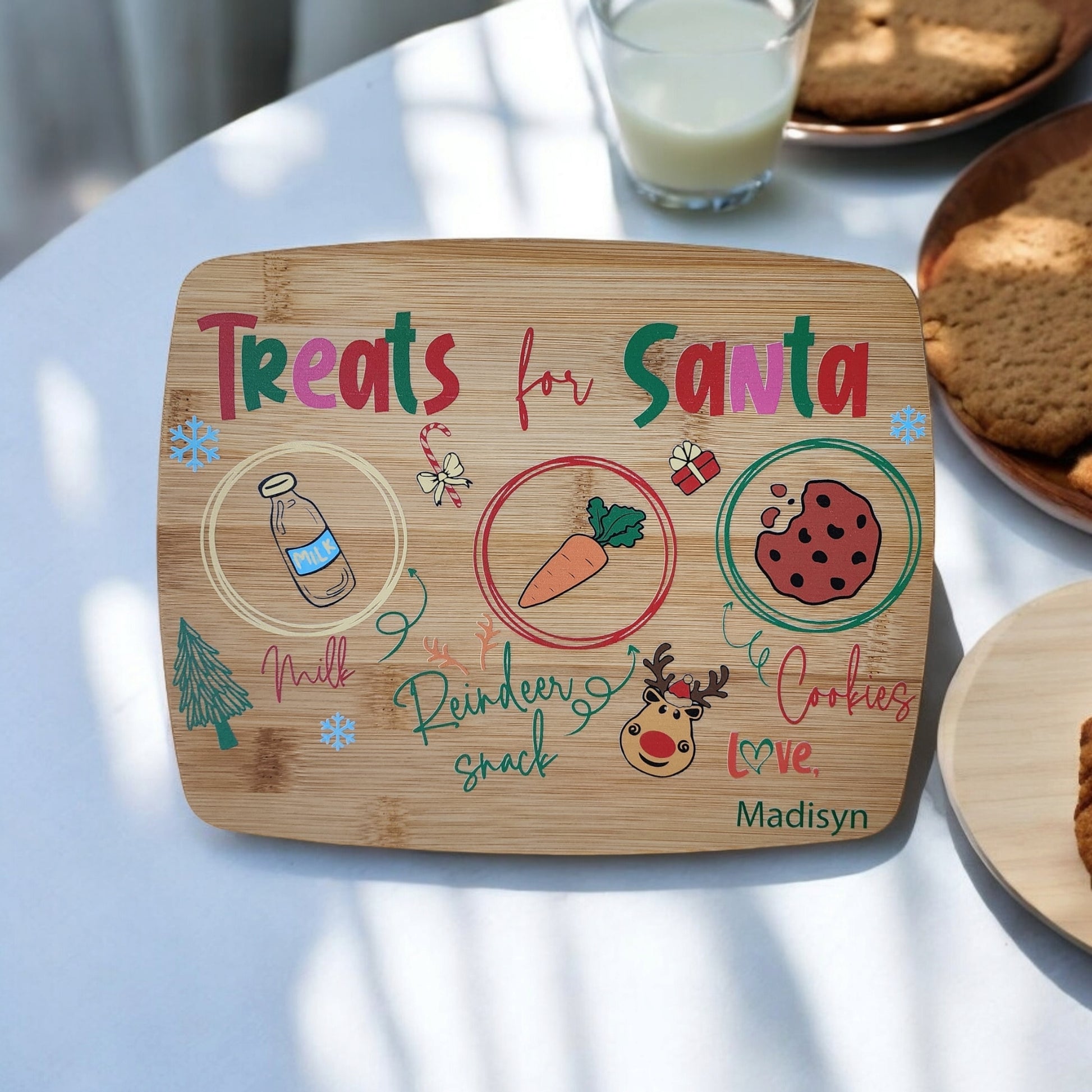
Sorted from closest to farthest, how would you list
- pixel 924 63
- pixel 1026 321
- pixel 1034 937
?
1. pixel 1034 937
2. pixel 1026 321
3. pixel 924 63

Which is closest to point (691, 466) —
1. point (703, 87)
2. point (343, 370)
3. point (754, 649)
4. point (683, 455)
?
point (683, 455)

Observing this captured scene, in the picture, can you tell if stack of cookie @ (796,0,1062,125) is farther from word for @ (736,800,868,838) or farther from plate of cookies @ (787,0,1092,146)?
word for @ (736,800,868,838)

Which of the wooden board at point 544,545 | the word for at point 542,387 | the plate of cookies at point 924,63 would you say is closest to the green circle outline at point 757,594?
the wooden board at point 544,545

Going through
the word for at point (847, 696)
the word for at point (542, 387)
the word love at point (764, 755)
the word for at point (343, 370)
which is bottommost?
the word love at point (764, 755)

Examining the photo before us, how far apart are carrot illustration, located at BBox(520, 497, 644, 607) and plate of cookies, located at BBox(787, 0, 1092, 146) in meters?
0.45

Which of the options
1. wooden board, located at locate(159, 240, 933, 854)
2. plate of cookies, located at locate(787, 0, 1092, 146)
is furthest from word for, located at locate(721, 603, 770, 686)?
plate of cookies, located at locate(787, 0, 1092, 146)

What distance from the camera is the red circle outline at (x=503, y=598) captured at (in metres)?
0.70

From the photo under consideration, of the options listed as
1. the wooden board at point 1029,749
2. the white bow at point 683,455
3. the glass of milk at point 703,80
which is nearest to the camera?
the wooden board at point 1029,749

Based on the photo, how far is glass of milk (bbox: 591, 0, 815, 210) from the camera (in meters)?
0.88

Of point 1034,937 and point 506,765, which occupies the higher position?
point 506,765

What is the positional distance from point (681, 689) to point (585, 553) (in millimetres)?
97

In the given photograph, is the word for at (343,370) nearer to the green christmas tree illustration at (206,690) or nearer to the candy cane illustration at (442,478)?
the candy cane illustration at (442,478)

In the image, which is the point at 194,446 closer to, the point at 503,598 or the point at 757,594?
the point at 503,598

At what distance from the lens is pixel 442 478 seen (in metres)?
0.73
